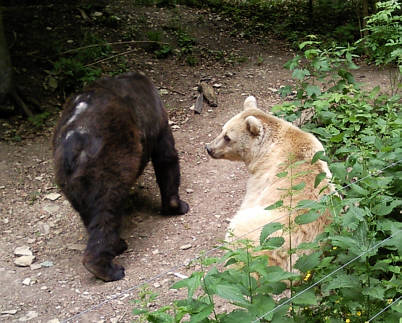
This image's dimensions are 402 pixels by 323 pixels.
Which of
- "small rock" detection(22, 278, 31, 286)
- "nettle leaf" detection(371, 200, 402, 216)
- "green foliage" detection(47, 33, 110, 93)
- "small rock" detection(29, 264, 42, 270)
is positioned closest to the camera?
"nettle leaf" detection(371, 200, 402, 216)

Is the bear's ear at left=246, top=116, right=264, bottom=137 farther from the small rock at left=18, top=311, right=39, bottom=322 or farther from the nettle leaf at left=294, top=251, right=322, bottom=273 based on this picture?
the small rock at left=18, top=311, right=39, bottom=322

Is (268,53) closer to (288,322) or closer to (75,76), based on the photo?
(75,76)

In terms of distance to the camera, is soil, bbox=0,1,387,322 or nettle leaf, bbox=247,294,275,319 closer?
nettle leaf, bbox=247,294,275,319

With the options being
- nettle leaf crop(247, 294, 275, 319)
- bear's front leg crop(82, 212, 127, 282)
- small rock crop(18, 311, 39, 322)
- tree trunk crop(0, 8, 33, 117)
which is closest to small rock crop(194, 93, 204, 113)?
tree trunk crop(0, 8, 33, 117)

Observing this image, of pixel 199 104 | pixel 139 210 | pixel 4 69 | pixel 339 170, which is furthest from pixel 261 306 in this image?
pixel 4 69

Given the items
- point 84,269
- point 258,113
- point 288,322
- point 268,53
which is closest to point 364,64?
point 268,53

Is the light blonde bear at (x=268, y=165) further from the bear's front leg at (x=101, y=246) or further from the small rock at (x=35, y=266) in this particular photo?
the small rock at (x=35, y=266)

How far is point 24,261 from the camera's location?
5.80 meters

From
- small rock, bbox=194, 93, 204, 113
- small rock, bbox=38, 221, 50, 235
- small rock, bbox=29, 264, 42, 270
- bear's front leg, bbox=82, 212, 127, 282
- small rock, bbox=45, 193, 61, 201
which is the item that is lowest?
small rock, bbox=29, 264, 42, 270

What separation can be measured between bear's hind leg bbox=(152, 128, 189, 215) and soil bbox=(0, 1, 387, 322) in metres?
0.14

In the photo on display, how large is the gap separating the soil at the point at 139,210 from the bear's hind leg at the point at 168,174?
5.5 inches

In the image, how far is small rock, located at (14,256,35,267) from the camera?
576 cm

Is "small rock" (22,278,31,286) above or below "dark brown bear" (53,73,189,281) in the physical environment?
below

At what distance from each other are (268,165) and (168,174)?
5.26ft
